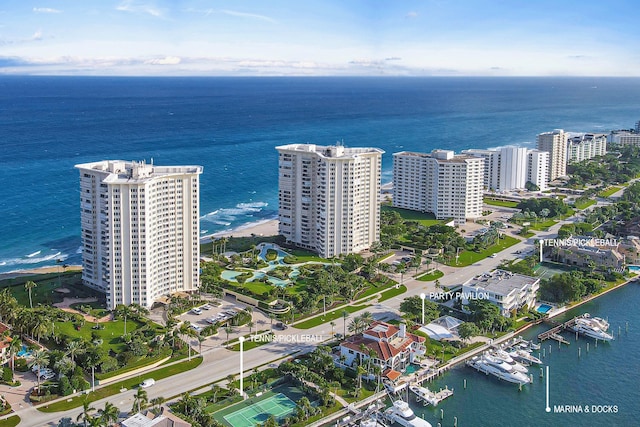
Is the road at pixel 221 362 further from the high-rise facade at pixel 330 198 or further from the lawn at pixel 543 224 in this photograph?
the lawn at pixel 543 224

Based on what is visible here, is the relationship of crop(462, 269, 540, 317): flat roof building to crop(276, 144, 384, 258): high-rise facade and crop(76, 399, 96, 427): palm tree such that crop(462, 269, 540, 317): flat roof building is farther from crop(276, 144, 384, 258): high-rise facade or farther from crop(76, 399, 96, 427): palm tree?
crop(76, 399, 96, 427): palm tree

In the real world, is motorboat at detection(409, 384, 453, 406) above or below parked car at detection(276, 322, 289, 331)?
below

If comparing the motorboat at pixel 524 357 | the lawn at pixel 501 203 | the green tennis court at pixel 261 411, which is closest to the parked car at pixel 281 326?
the green tennis court at pixel 261 411

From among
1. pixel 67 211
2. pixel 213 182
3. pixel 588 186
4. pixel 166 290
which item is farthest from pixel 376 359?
pixel 588 186

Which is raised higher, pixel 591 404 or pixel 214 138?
pixel 214 138

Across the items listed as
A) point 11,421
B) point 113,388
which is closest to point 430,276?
point 113,388

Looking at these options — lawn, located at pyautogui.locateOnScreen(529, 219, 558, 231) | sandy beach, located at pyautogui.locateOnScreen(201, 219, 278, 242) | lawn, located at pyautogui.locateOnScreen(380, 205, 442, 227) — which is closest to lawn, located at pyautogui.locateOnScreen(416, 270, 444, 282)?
lawn, located at pyautogui.locateOnScreen(380, 205, 442, 227)

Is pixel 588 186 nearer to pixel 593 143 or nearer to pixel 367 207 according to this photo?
pixel 593 143
